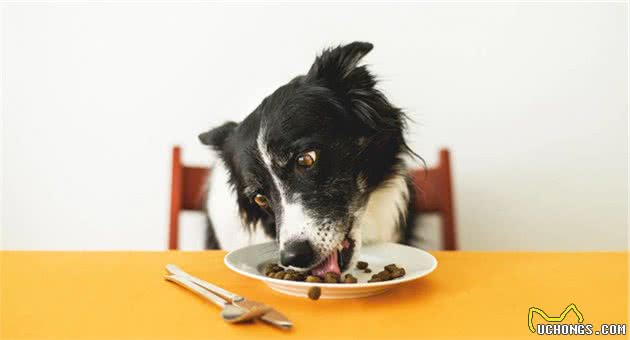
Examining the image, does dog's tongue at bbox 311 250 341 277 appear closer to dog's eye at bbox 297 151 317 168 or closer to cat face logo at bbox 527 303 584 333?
dog's eye at bbox 297 151 317 168

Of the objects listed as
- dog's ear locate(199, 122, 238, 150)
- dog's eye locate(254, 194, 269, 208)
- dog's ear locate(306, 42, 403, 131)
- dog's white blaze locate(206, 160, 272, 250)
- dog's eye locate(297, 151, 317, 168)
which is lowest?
dog's white blaze locate(206, 160, 272, 250)

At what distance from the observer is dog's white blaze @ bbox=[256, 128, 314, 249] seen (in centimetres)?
125

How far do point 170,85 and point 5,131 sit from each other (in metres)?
0.93

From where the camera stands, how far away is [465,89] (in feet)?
7.79

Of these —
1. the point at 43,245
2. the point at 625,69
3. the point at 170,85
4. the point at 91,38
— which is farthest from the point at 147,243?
the point at 625,69

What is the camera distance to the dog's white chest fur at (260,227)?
Answer: 1711 mm

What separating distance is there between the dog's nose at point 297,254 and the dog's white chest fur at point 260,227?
1.36ft

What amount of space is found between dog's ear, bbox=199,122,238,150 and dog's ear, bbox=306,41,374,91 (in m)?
0.38

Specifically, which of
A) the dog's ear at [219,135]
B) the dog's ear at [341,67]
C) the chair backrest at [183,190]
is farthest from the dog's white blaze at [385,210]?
the chair backrest at [183,190]

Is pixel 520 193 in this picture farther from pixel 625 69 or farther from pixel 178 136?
pixel 178 136

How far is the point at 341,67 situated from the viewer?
1572 millimetres

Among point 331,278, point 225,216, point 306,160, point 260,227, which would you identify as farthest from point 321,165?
point 225,216

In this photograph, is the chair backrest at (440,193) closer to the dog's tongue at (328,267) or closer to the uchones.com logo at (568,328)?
the dog's tongue at (328,267)

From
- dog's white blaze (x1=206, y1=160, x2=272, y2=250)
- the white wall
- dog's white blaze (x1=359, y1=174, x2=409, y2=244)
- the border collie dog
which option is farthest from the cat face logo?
the white wall
